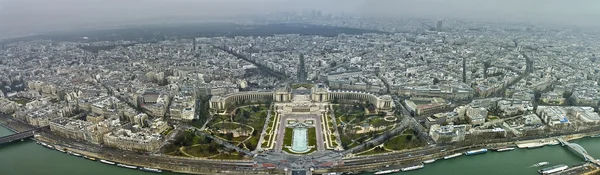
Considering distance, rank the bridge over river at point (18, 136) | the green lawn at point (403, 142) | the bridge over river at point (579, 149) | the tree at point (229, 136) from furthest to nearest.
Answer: the bridge over river at point (18, 136) → the tree at point (229, 136) → the green lawn at point (403, 142) → the bridge over river at point (579, 149)

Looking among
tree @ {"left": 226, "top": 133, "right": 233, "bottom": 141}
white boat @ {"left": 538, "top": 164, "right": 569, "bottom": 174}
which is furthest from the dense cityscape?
tree @ {"left": 226, "top": 133, "right": 233, "bottom": 141}

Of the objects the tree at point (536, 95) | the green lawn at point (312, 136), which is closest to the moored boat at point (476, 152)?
the green lawn at point (312, 136)

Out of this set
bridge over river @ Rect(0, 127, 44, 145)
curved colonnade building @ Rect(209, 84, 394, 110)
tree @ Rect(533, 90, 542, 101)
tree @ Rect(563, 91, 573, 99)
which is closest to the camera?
bridge over river @ Rect(0, 127, 44, 145)

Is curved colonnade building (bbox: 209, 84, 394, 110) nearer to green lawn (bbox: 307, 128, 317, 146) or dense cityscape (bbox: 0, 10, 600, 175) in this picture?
dense cityscape (bbox: 0, 10, 600, 175)

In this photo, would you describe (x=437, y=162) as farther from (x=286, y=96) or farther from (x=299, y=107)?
(x=286, y=96)

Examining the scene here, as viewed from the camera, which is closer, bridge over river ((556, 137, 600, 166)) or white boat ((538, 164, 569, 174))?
white boat ((538, 164, 569, 174))

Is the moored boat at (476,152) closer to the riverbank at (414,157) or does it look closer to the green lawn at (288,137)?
the riverbank at (414,157)
